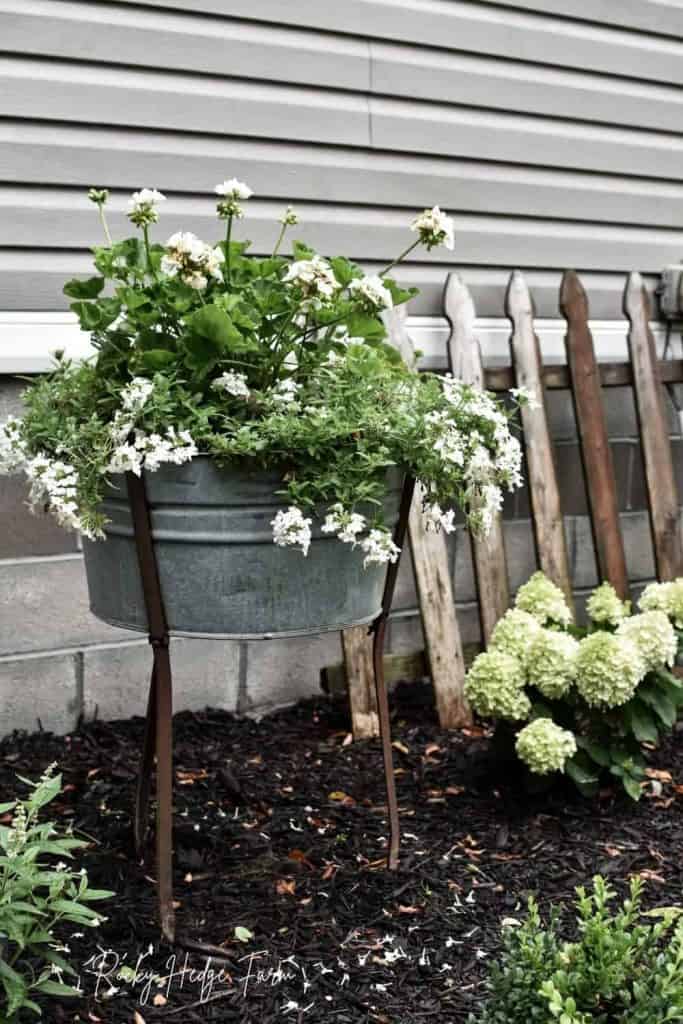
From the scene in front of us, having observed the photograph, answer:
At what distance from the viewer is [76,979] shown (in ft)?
6.65

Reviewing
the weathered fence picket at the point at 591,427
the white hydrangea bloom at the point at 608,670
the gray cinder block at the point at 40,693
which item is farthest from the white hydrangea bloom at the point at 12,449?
the weathered fence picket at the point at 591,427

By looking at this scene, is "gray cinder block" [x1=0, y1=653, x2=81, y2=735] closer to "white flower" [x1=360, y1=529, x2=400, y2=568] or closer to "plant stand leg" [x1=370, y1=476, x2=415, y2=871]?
"plant stand leg" [x1=370, y1=476, x2=415, y2=871]

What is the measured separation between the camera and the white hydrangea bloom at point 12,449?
2.15 metres

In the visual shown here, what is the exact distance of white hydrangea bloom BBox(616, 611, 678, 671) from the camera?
2.74 meters

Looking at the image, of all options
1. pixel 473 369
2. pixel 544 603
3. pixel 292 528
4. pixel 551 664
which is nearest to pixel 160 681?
pixel 292 528

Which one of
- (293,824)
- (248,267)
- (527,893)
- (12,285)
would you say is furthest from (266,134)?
(527,893)

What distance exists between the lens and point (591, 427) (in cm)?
382

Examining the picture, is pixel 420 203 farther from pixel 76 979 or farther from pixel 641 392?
pixel 76 979

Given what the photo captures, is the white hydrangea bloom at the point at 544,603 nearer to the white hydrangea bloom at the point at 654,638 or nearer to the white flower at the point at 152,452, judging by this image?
the white hydrangea bloom at the point at 654,638

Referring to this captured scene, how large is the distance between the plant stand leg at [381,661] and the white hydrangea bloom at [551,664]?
1.54 ft

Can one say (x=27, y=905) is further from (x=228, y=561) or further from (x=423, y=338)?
(x=423, y=338)

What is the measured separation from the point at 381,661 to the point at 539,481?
4.88ft

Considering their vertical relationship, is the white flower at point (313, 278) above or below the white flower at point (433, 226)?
below

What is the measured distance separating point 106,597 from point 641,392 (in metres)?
2.41
